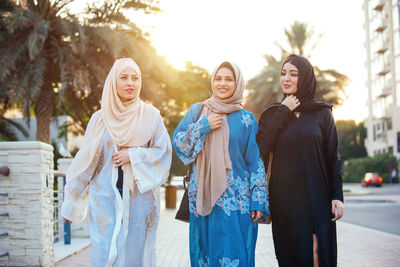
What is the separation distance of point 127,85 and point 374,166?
4062 cm

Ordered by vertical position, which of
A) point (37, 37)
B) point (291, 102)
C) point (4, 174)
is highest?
point (37, 37)

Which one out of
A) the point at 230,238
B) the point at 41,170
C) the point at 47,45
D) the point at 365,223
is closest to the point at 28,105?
the point at 47,45

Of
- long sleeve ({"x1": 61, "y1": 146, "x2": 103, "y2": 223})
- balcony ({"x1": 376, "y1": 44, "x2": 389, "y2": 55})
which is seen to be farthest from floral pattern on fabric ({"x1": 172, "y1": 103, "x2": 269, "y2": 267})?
balcony ({"x1": 376, "y1": 44, "x2": 389, "y2": 55})

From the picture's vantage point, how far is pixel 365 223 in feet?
37.8

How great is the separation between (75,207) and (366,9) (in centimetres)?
5145

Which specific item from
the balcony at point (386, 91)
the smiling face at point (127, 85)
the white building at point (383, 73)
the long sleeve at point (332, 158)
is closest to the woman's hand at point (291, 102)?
the long sleeve at point (332, 158)

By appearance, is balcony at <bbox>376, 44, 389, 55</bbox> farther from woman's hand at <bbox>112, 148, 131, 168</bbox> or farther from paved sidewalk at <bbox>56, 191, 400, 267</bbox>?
woman's hand at <bbox>112, 148, 131, 168</bbox>

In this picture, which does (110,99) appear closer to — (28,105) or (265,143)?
(265,143)

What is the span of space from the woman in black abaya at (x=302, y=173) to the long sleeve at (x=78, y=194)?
135cm

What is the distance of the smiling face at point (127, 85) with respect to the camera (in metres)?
3.88

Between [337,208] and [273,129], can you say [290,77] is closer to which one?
[273,129]

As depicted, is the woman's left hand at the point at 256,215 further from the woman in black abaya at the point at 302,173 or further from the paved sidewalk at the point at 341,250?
the paved sidewalk at the point at 341,250

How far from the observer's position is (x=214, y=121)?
12.0 feet

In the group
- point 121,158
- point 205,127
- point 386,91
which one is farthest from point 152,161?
point 386,91
